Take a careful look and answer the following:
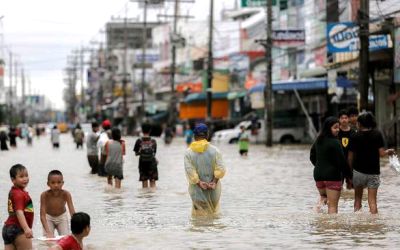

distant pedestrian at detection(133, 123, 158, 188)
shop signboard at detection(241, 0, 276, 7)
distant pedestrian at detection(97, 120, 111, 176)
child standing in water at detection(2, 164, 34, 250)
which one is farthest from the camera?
shop signboard at detection(241, 0, 276, 7)

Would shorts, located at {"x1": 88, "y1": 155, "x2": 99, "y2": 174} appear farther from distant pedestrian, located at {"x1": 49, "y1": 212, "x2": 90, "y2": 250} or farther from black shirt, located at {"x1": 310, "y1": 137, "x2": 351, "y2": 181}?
distant pedestrian, located at {"x1": 49, "y1": 212, "x2": 90, "y2": 250}

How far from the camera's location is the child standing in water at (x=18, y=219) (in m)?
10.1

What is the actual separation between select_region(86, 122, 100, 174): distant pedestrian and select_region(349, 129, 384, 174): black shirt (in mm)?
14220

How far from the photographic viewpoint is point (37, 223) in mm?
15336

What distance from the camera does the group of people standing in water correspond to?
14.6 m

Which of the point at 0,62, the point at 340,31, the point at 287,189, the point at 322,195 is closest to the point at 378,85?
the point at 340,31

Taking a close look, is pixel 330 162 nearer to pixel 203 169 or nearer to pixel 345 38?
pixel 203 169

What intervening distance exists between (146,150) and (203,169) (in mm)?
6393

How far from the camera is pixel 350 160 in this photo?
1518 centimetres

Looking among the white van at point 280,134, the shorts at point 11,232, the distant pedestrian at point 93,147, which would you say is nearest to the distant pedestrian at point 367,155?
the shorts at point 11,232

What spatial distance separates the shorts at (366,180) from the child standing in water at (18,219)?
20.4 feet

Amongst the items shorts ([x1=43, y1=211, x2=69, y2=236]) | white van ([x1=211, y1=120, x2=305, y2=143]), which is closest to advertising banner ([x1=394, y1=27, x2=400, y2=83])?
white van ([x1=211, y1=120, x2=305, y2=143])

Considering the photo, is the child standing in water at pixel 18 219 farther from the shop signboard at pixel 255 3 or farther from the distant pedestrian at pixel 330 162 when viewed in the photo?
the shop signboard at pixel 255 3

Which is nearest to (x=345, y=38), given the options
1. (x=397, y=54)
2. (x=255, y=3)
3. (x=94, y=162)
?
(x=397, y=54)
